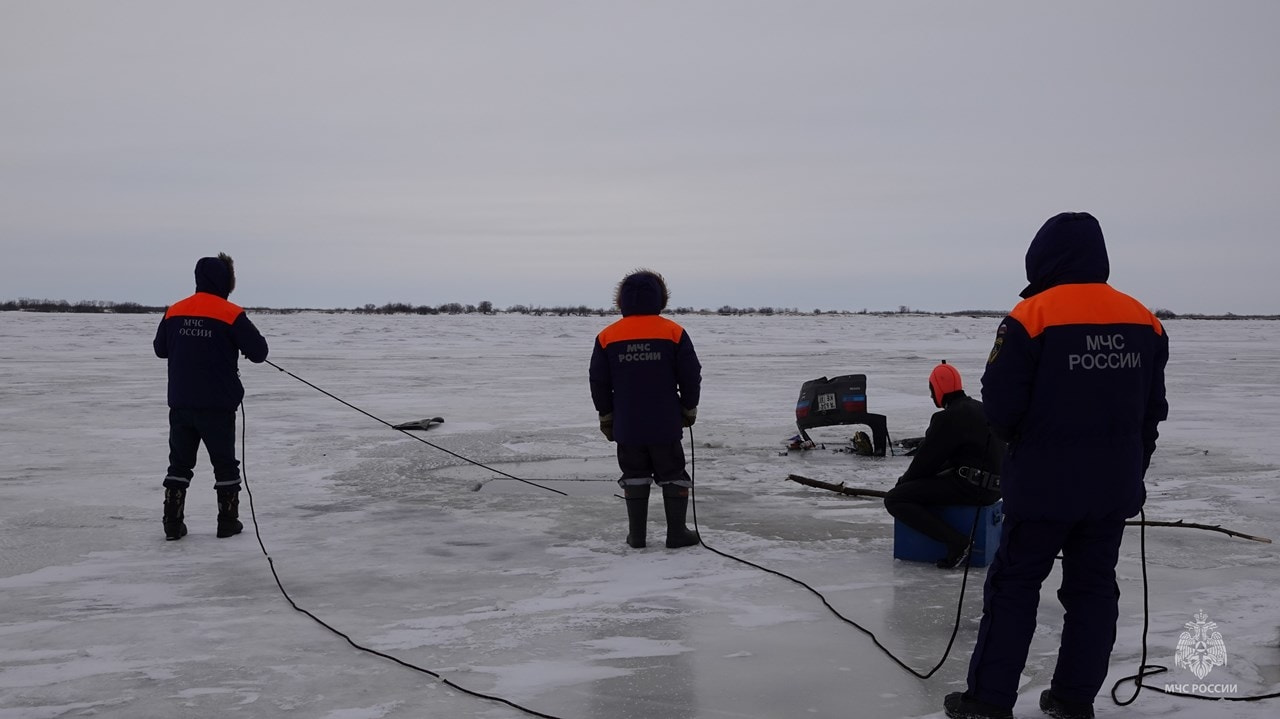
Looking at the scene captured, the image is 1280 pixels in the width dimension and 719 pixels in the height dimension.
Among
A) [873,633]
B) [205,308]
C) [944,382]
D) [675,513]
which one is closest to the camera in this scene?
[873,633]

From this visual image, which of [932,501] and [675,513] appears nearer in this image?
[932,501]

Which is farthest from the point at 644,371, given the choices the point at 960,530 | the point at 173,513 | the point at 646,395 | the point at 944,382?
the point at 173,513

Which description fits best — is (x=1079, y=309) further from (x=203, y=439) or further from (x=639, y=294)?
(x=203, y=439)

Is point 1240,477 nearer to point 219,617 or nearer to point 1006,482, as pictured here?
point 1006,482

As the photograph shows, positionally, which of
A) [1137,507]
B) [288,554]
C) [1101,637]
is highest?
[1137,507]

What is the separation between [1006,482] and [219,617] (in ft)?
11.3

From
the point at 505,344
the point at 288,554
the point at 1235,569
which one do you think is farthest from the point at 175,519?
the point at 505,344

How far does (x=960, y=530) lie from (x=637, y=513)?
182cm

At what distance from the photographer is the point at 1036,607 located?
10.3ft

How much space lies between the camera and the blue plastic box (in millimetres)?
4977

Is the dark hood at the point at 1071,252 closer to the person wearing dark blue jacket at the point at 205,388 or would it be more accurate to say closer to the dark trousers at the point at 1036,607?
the dark trousers at the point at 1036,607

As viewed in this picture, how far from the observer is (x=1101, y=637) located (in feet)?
10.3
